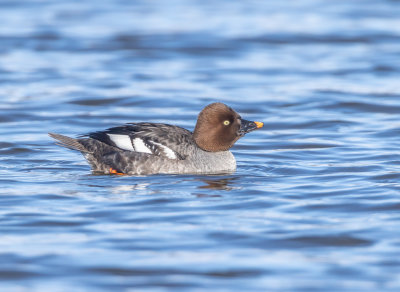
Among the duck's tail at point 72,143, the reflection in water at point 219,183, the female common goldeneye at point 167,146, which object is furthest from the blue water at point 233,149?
the duck's tail at point 72,143

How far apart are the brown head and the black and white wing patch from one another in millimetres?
443

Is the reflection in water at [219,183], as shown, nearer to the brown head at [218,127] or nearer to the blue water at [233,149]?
the blue water at [233,149]

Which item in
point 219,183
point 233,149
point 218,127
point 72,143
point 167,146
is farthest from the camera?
point 233,149

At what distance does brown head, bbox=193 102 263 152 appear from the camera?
418 inches

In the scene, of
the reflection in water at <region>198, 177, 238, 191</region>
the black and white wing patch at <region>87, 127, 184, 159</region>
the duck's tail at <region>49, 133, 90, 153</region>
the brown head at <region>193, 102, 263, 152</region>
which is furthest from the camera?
the duck's tail at <region>49, 133, 90, 153</region>

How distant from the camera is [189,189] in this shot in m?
9.80

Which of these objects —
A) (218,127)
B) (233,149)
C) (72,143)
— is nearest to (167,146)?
(218,127)

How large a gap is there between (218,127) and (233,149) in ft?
6.51

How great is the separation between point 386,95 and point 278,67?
10.6 ft

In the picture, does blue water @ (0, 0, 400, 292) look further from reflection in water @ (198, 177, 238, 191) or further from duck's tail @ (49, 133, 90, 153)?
duck's tail @ (49, 133, 90, 153)

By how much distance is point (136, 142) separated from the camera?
34.3ft

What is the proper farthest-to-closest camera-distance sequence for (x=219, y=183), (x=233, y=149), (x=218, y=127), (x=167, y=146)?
(x=233, y=149), (x=218, y=127), (x=167, y=146), (x=219, y=183)

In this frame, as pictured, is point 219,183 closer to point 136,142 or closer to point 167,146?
point 167,146

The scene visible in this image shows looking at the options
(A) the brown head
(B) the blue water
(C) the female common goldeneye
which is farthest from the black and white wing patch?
(A) the brown head
